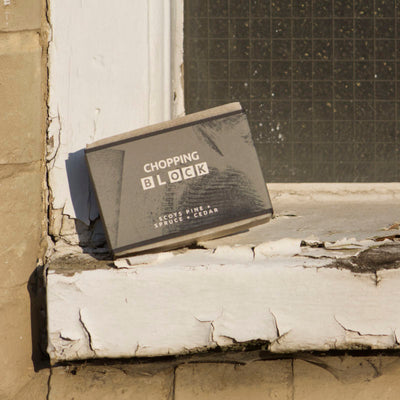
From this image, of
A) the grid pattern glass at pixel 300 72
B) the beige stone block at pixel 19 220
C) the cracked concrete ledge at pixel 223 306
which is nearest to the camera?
the cracked concrete ledge at pixel 223 306

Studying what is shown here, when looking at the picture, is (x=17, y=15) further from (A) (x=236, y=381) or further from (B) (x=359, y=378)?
(B) (x=359, y=378)

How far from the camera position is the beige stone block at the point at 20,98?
3.98 ft

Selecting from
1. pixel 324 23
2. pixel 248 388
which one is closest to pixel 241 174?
pixel 248 388

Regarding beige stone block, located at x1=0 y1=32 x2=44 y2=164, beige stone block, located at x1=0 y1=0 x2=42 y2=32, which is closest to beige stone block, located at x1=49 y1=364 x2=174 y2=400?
beige stone block, located at x1=0 y1=32 x2=44 y2=164

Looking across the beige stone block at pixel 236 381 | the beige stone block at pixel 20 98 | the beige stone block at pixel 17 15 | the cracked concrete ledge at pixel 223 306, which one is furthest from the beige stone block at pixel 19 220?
the beige stone block at pixel 236 381

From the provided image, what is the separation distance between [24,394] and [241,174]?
2.30ft

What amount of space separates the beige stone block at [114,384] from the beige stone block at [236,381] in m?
0.04

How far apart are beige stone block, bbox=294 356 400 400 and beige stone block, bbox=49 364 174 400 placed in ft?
1.13

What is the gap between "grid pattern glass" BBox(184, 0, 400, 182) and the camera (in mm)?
1467

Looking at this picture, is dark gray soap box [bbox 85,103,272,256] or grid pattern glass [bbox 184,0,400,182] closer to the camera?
dark gray soap box [bbox 85,103,272,256]

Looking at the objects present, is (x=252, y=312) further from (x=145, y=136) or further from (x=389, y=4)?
(x=389, y=4)

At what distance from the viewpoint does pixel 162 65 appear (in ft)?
4.39

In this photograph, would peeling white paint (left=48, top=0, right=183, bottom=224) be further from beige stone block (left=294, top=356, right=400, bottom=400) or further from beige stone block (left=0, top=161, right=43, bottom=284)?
beige stone block (left=294, top=356, right=400, bottom=400)

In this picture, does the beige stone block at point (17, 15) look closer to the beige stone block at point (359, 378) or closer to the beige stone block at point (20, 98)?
the beige stone block at point (20, 98)
